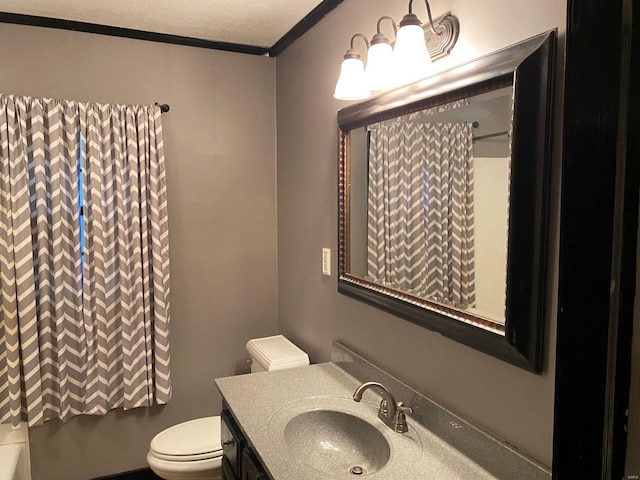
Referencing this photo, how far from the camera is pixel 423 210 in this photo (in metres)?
1.48

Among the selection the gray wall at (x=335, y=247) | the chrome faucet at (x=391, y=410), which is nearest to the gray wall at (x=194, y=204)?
the gray wall at (x=335, y=247)

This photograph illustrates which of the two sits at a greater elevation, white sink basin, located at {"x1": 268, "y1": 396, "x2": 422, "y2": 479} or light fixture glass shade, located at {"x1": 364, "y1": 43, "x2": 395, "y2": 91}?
light fixture glass shade, located at {"x1": 364, "y1": 43, "x2": 395, "y2": 91}

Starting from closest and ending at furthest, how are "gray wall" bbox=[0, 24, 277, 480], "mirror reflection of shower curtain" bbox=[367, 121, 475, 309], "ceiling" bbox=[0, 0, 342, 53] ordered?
"mirror reflection of shower curtain" bbox=[367, 121, 475, 309] < "ceiling" bbox=[0, 0, 342, 53] < "gray wall" bbox=[0, 24, 277, 480]

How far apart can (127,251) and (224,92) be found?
39.3 inches

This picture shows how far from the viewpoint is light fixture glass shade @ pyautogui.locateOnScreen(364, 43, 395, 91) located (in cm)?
147

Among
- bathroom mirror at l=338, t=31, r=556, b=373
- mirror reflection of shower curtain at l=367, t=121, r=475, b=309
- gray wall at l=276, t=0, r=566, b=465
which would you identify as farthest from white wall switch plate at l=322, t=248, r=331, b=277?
mirror reflection of shower curtain at l=367, t=121, r=475, b=309

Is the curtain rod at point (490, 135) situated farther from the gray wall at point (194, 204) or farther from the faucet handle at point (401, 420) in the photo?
the gray wall at point (194, 204)

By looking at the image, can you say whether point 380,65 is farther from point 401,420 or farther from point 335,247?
point 401,420

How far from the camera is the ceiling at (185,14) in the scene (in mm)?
2049

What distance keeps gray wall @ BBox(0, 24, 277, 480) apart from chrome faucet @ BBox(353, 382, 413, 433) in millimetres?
1375

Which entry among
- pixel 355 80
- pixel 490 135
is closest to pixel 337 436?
pixel 490 135

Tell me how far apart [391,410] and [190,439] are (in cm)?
114

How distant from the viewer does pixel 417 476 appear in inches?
47.7

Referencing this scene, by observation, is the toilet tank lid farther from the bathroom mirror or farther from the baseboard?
the bathroom mirror
